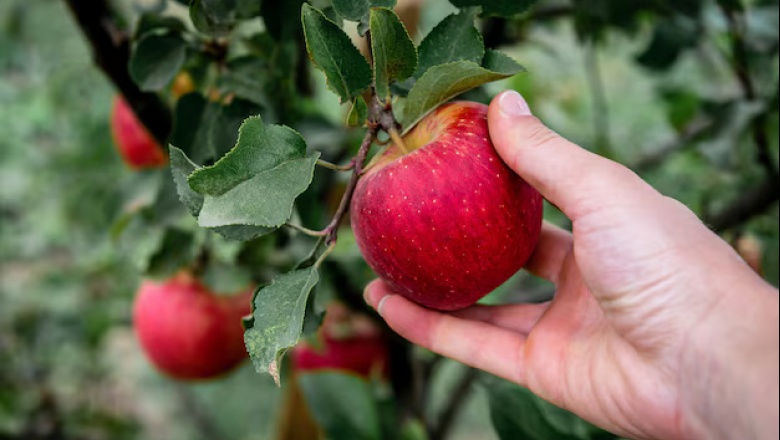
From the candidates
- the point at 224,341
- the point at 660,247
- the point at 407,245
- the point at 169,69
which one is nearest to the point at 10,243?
the point at 224,341

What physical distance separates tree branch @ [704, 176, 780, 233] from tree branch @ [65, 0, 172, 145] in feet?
2.31

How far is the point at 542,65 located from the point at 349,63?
61.7 inches

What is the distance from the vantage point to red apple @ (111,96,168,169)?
1.07 meters

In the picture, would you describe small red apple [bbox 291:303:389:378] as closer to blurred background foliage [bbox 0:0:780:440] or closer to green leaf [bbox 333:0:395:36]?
blurred background foliage [bbox 0:0:780:440]

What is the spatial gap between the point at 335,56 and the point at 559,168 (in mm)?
187

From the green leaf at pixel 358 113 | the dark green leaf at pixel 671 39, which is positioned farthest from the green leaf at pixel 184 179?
the dark green leaf at pixel 671 39

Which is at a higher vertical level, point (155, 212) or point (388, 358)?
point (155, 212)

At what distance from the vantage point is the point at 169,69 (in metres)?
0.66

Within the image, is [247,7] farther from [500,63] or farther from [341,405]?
[341,405]

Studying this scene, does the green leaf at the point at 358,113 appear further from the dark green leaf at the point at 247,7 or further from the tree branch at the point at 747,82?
the tree branch at the point at 747,82

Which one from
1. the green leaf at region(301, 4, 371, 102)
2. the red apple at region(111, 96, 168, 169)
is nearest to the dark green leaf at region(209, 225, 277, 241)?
the green leaf at region(301, 4, 371, 102)

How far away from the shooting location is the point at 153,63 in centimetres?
67

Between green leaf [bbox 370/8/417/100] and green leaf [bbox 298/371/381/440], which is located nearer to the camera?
green leaf [bbox 370/8/417/100]

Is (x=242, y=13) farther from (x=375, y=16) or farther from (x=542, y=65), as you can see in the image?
(x=542, y=65)
